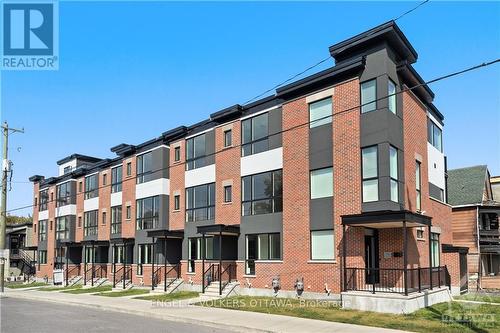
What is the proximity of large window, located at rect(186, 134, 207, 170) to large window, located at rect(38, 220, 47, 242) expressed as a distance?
86.0 ft

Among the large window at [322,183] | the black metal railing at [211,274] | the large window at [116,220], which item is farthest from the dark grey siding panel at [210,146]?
the large window at [116,220]

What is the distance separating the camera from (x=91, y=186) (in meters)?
42.3

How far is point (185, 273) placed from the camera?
93.5ft

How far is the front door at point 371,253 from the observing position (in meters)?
20.3

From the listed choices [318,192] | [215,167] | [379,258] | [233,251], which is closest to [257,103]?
[215,167]

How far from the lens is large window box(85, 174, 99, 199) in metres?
41.2

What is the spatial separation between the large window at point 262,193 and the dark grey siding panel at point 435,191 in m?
8.15

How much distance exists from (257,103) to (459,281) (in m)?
14.8

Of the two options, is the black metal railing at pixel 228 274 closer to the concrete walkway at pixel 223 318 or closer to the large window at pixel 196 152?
the concrete walkway at pixel 223 318

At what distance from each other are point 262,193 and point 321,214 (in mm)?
4404

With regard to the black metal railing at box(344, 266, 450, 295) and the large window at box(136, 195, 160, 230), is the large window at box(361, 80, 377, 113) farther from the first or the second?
the large window at box(136, 195, 160, 230)

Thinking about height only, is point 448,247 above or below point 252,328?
above

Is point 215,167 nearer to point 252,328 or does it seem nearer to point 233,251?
point 233,251

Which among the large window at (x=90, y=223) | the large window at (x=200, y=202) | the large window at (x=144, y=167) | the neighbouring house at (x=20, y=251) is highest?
the large window at (x=144, y=167)
